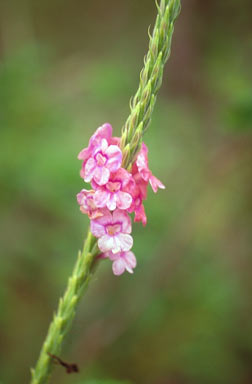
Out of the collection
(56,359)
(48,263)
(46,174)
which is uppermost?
(46,174)

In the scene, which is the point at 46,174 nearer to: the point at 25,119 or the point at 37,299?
the point at 25,119

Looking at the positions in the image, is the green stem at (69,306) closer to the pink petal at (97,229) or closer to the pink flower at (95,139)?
the pink petal at (97,229)

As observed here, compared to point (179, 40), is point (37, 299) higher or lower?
lower

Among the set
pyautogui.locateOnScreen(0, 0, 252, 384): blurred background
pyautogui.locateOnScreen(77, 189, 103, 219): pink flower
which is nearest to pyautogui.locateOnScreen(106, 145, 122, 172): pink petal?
pyautogui.locateOnScreen(77, 189, 103, 219): pink flower

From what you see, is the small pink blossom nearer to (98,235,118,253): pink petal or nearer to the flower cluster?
the flower cluster

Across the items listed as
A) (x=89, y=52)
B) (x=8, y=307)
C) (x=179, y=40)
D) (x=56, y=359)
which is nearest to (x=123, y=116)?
(x=179, y=40)

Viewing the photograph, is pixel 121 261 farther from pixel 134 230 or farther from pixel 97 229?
pixel 134 230

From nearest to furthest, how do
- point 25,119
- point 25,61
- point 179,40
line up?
point 25,61 < point 25,119 < point 179,40

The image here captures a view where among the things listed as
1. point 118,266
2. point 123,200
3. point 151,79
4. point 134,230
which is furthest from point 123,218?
point 134,230
